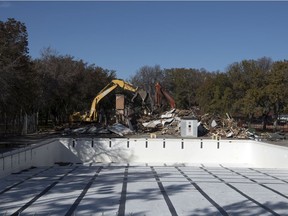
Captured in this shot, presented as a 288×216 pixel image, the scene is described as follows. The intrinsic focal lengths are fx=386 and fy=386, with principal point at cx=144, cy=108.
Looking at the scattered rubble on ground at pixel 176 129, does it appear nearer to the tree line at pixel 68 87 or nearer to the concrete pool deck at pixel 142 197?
the tree line at pixel 68 87

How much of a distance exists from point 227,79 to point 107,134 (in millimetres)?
26220

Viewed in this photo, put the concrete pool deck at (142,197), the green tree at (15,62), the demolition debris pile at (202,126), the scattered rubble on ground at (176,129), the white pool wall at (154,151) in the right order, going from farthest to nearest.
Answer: the demolition debris pile at (202,126) < the scattered rubble on ground at (176,129) < the white pool wall at (154,151) < the green tree at (15,62) < the concrete pool deck at (142,197)

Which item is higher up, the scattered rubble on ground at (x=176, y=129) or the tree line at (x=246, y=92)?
the tree line at (x=246, y=92)

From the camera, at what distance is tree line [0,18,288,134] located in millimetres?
21391

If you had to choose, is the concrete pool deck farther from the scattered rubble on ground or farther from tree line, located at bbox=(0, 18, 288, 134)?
the scattered rubble on ground

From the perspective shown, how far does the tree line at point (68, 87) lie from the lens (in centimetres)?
2139

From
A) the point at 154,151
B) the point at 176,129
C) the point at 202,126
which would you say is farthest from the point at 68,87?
the point at 154,151

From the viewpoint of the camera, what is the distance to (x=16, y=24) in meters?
21.7

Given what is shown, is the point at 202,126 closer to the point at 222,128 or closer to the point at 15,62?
the point at 222,128

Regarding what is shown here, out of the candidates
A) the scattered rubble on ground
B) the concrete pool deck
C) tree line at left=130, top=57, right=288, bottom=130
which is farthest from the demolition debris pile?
the concrete pool deck

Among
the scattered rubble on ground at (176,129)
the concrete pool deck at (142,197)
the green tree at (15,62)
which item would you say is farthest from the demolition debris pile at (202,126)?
the concrete pool deck at (142,197)

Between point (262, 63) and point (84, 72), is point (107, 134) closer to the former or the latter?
point (84, 72)

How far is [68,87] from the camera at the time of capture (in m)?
42.2

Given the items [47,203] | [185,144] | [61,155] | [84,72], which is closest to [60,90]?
[84,72]
